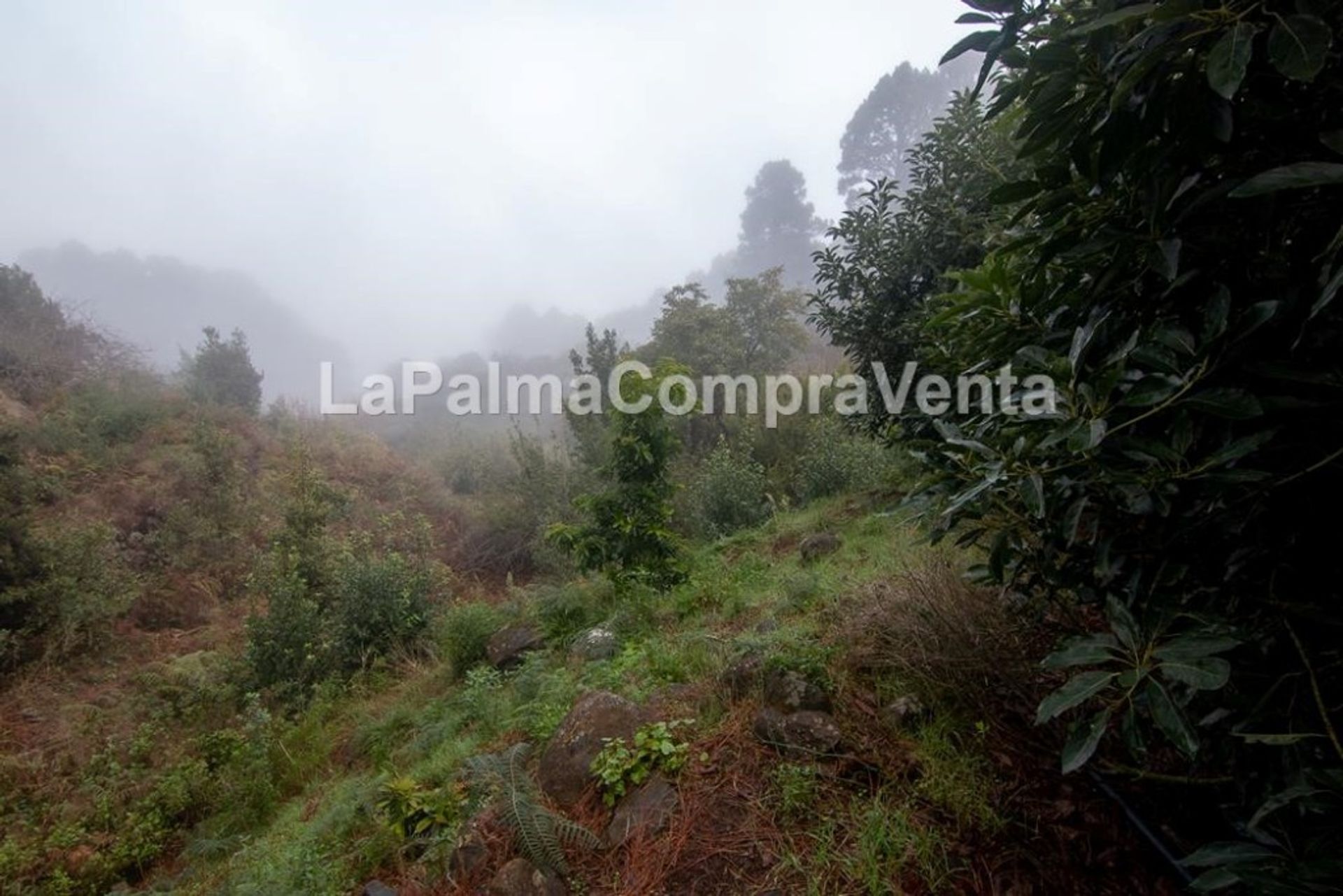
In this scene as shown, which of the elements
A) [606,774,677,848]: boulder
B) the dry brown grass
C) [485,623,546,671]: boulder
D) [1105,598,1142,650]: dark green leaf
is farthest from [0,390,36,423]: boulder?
[1105,598,1142,650]: dark green leaf

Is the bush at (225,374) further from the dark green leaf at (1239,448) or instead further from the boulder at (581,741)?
the dark green leaf at (1239,448)

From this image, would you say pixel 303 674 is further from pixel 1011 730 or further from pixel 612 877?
pixel 1011 730

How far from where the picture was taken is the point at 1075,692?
0.93 meters

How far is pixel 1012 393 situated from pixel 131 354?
1872cm

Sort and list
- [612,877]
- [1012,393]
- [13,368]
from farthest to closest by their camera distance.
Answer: [13,368] → [612,877] → [1012,393]

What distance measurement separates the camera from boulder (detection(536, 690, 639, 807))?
2.27m

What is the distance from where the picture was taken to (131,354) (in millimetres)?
13688

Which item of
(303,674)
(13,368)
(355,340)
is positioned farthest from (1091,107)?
(355,340)

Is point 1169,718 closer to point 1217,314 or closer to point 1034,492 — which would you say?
point 1034,492

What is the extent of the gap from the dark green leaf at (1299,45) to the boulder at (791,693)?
81.8 inches

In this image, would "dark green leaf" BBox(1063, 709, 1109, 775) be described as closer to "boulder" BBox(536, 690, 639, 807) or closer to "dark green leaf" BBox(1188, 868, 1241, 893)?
"dark green leaf" BBox(1188, 868, 1241, 893)

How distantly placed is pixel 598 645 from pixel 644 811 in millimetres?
1801

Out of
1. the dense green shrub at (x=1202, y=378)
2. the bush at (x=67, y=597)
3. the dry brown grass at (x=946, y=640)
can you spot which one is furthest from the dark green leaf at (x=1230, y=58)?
the bush at (x=67, y=597)

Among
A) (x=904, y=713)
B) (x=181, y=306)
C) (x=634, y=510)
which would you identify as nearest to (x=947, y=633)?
(x=904, y=713)
